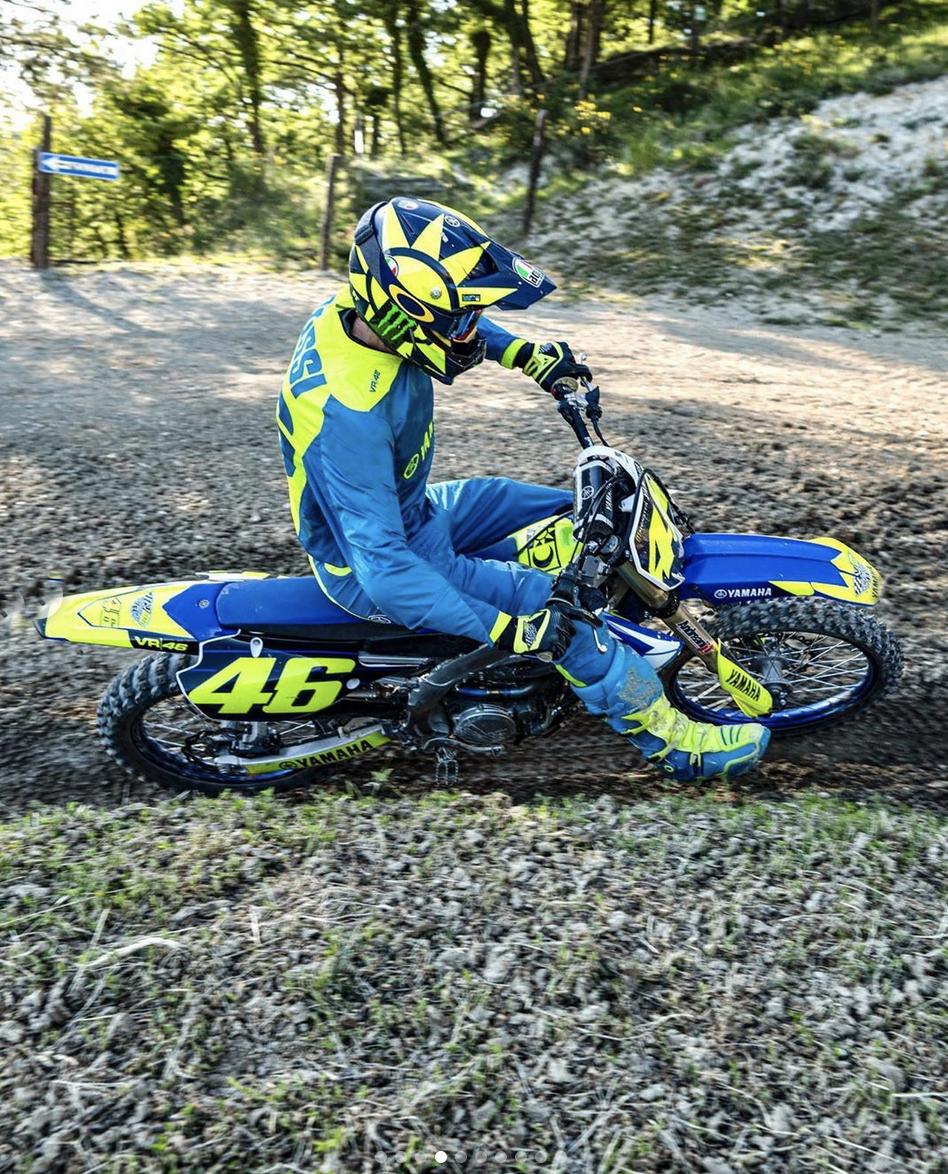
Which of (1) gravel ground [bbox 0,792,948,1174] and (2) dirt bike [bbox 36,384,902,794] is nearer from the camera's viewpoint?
(1) gravel ground [bbox 0,792,948,1174]

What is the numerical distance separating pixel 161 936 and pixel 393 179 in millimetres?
17497

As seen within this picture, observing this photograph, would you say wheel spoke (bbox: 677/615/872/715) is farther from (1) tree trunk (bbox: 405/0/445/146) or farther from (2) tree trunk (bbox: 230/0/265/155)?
(2) tree trunk (bbox: 230/0/265/155)

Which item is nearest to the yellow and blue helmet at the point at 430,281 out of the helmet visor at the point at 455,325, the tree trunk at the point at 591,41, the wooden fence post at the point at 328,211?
the helmet visor at the point at 455,325

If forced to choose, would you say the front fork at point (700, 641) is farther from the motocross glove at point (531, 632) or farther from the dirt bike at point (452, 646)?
the motocross glove at point (531, 632)

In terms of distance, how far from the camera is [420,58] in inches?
979

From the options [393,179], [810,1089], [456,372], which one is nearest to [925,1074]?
[810,1089]

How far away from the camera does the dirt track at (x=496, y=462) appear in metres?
4.48

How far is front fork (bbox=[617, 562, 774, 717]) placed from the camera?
156 inches

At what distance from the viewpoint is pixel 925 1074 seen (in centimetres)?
257

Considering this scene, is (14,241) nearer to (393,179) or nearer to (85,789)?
(393,179)

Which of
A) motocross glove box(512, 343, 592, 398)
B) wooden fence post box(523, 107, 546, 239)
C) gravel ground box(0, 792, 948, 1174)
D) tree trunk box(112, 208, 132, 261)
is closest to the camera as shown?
gravel ground box(0, 792, 948, 1174)

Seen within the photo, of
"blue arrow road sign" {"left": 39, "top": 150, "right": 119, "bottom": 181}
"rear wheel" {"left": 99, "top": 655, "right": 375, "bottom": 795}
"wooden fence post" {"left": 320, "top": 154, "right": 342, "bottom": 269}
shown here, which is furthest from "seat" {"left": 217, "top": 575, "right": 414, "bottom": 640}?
"wooden fence post" {"left": 320, "top": 154, "right": 342, "bottom": 269}

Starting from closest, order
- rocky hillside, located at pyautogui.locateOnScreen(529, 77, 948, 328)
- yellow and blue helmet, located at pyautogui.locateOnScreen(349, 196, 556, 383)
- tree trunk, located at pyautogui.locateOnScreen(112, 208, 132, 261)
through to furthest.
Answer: yellow and blue helmet, located at pyautogui.locateOnScreen(349, 196, 556, 383)
rocky hillside, located at pyautogui.locateOnScreen(529, 77, 948, 328)
tree trunk, located at pyautogui.locateOnScreen(112, 208, 132, 261)

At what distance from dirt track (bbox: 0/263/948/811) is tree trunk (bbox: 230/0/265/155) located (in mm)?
15916
